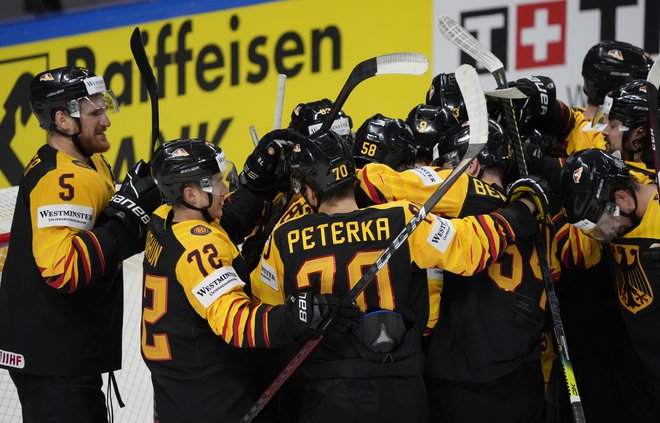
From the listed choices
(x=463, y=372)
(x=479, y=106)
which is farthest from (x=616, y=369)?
(x=479, y=106)

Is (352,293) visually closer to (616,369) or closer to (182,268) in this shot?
(182,268)

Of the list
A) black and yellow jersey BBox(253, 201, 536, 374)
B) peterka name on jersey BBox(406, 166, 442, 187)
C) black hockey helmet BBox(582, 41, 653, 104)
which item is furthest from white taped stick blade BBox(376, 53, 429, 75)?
black hockey helmet BBox(582, 41, 653, 104)

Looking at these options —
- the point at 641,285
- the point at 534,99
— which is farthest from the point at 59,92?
the point at 641,285

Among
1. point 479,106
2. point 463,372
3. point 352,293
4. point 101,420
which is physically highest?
point 479,106

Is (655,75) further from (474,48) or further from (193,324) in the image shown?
(193,324)

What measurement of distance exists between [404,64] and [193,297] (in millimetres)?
1008

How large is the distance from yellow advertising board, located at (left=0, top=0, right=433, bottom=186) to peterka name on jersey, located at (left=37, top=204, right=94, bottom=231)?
8.63ft

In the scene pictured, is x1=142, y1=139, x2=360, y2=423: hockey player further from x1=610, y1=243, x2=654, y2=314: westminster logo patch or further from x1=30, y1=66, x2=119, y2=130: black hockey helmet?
x1=610, y1=243, x2=654, y2=314: westminster logo patch

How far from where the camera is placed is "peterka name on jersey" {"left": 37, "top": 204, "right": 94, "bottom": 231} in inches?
123

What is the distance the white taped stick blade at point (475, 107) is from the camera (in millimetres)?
2906

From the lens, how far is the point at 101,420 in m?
3.35

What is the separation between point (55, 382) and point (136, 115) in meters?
3.16

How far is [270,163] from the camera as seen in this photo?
131 inches

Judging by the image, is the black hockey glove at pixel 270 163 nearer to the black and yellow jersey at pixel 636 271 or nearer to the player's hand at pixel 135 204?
the player's hand at pixel 135 204
